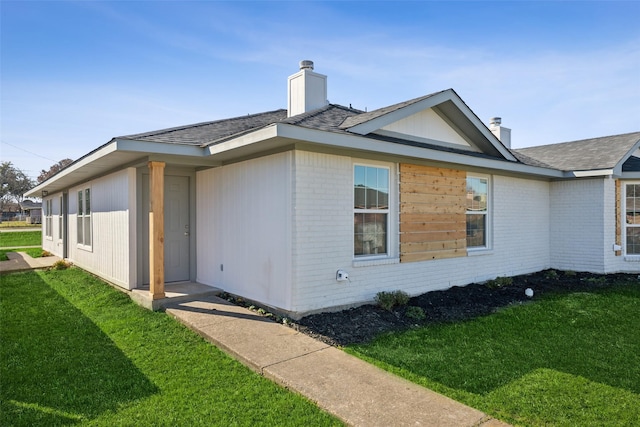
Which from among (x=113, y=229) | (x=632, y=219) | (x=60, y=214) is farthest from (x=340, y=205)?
(x=60, y=214)

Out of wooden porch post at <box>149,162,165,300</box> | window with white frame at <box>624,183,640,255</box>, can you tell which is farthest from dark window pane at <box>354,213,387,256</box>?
window with white frame at <box>624,183,640,255</box>

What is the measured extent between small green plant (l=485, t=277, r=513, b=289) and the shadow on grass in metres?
6.89

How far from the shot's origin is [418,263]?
283 inches

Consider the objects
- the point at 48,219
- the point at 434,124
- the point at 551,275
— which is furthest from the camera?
the point at 48,219

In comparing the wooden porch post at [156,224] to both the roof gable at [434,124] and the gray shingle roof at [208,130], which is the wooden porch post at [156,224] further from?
the roof gable at [434,124]

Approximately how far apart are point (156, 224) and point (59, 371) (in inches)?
102

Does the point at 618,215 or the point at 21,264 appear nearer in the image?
the point at 618,215

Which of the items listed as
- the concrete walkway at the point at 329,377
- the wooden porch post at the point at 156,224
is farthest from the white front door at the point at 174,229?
the concrete walkway at the point at 329,377

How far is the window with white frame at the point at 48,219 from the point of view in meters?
15.8

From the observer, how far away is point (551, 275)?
9.54 metres

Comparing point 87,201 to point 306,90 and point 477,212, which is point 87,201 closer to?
point 306,90

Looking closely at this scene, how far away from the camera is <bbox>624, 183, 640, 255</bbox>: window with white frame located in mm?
9906

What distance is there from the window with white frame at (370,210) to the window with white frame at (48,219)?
1464cm

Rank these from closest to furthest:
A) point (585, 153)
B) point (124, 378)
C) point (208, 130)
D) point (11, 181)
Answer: point (124, 378) → point (208, 130) → point (585, 153) → point (11, 181)
